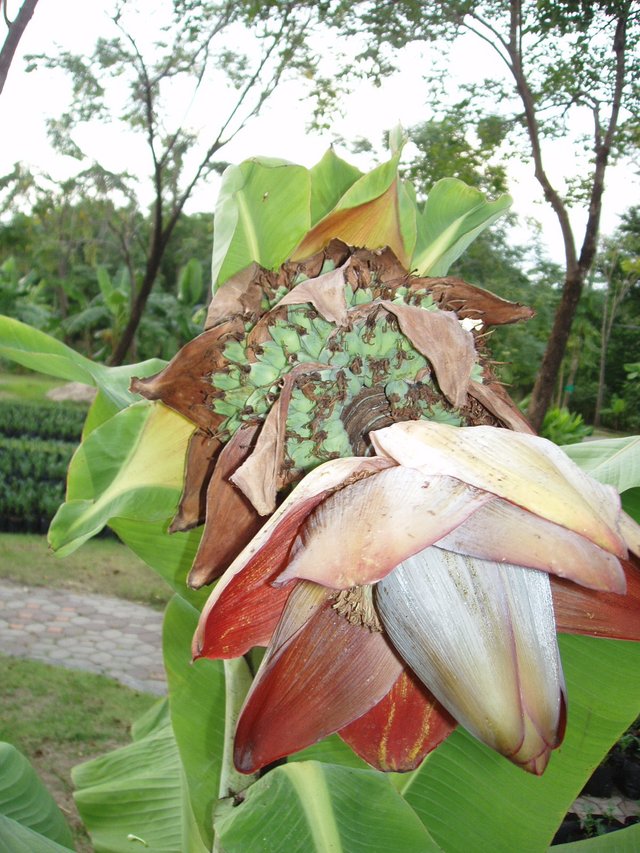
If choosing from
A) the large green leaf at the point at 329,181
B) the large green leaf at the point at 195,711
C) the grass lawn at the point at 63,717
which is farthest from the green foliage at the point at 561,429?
the large green leaf at the point at 329,181

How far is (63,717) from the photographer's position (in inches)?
108

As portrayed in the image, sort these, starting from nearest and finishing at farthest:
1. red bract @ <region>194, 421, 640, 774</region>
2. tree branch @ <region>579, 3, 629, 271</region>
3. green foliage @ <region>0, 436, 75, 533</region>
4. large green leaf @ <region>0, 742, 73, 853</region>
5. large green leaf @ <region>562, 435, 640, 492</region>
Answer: red bract @ <region>194, 421, 640, 774</region> < large green leaf @ <region>562, 435, 640, 492</region> < large green leaf @ <region>0, 742, 73, 853</region> < tree branch @ <region>579, 3, 629, 271</region> < green foliage @ <region>0, 436, 75, 533</region>

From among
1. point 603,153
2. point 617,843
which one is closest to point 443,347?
point 617,843

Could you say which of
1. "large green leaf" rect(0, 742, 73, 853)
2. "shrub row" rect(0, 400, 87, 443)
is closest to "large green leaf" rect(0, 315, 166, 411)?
"large green leaf" rect(0, 742, 73, 853)

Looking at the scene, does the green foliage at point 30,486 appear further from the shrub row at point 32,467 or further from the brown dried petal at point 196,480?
the brown dried petal at point 196,480

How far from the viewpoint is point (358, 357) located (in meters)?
0.38

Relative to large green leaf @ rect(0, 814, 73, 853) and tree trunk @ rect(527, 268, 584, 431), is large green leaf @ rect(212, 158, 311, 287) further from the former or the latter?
tree trunk @ rect(527, 268, 584, 431)

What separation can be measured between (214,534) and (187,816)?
1.39 feet

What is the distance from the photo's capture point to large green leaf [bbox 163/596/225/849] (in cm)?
66

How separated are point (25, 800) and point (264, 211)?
0.64m

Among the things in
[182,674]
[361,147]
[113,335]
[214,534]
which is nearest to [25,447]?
[361,147]

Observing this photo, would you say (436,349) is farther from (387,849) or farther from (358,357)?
(387,849)

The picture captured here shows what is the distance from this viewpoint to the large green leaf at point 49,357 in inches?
18.2

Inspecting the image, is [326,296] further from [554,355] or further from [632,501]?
[554,355]
